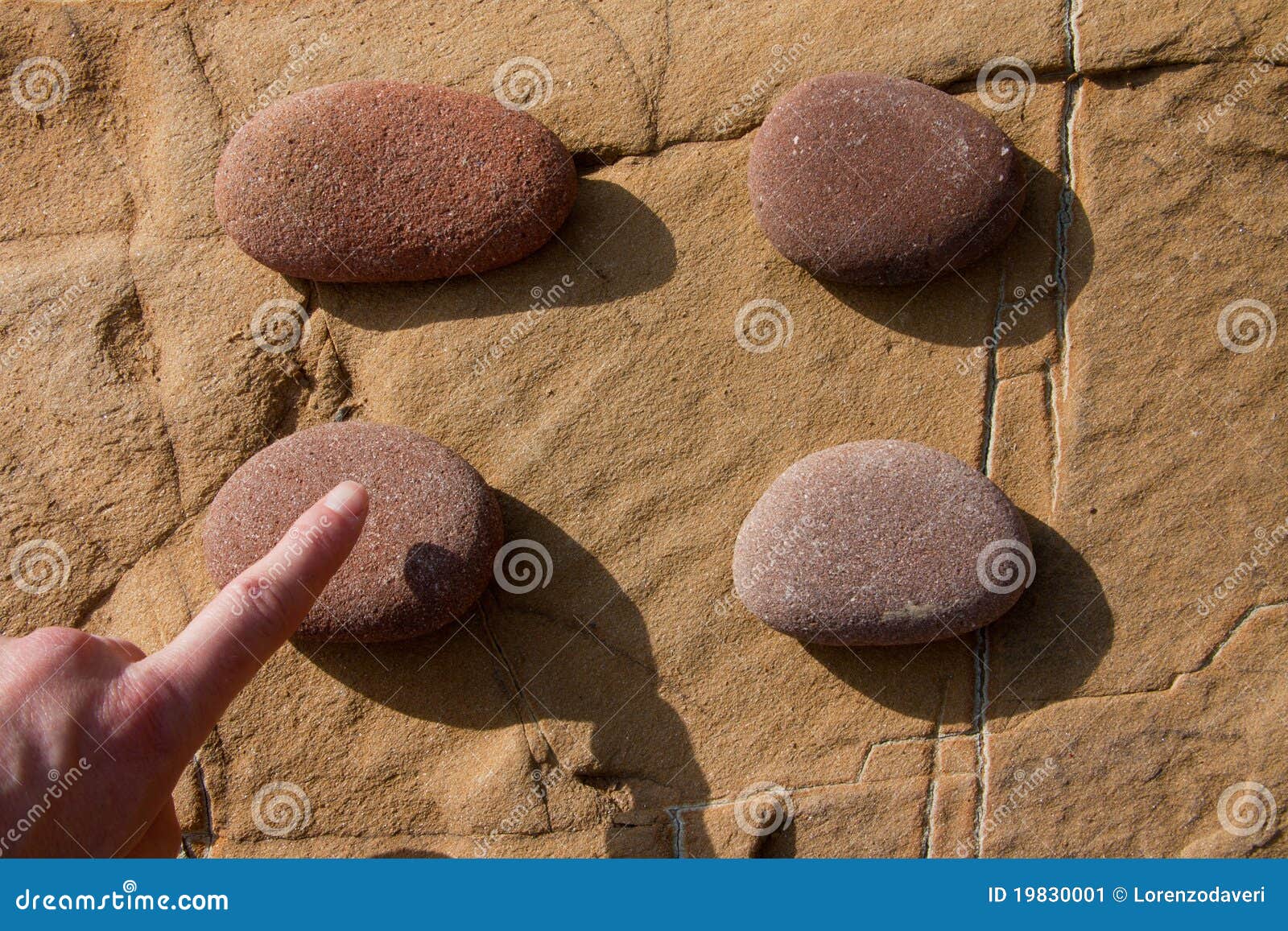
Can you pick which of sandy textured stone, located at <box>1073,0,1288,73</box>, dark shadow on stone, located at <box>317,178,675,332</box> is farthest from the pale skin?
sandy textured stone, located at <box>1073,0,1288,73</box>

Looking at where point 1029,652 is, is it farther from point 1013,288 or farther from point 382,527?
point 382,527

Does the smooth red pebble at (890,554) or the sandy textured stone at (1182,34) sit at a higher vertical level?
the sandy textured stone at (1182,34)

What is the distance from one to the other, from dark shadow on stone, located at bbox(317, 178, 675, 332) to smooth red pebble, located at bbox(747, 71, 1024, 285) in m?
0.30

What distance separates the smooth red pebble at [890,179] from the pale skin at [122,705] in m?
1.14

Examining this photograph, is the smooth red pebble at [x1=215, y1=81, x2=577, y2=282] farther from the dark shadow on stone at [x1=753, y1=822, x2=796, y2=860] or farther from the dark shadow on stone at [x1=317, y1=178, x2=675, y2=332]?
the dark shadow on stone at [x1=753, y1=822, x2=796, y2=860]

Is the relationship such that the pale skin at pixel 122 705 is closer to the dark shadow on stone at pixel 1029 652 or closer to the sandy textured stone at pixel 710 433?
the sandy textured stone at pixel 710 433

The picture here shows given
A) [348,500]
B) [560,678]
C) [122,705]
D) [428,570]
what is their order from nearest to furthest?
1. [122,705]
2. [348,500]
3. [428,570]
4. [560,678]

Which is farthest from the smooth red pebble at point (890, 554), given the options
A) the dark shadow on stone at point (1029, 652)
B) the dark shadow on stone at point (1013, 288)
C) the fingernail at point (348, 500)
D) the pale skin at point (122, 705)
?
the pale skin at point (122, 705)

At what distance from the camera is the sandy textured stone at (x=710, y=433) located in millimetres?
2137

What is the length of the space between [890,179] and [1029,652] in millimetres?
1041

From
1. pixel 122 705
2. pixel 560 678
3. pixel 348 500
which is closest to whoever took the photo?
pixel 122 705

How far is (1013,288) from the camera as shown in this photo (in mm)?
2199

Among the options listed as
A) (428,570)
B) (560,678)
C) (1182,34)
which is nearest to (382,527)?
(428,570)

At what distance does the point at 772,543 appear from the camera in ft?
6.79
